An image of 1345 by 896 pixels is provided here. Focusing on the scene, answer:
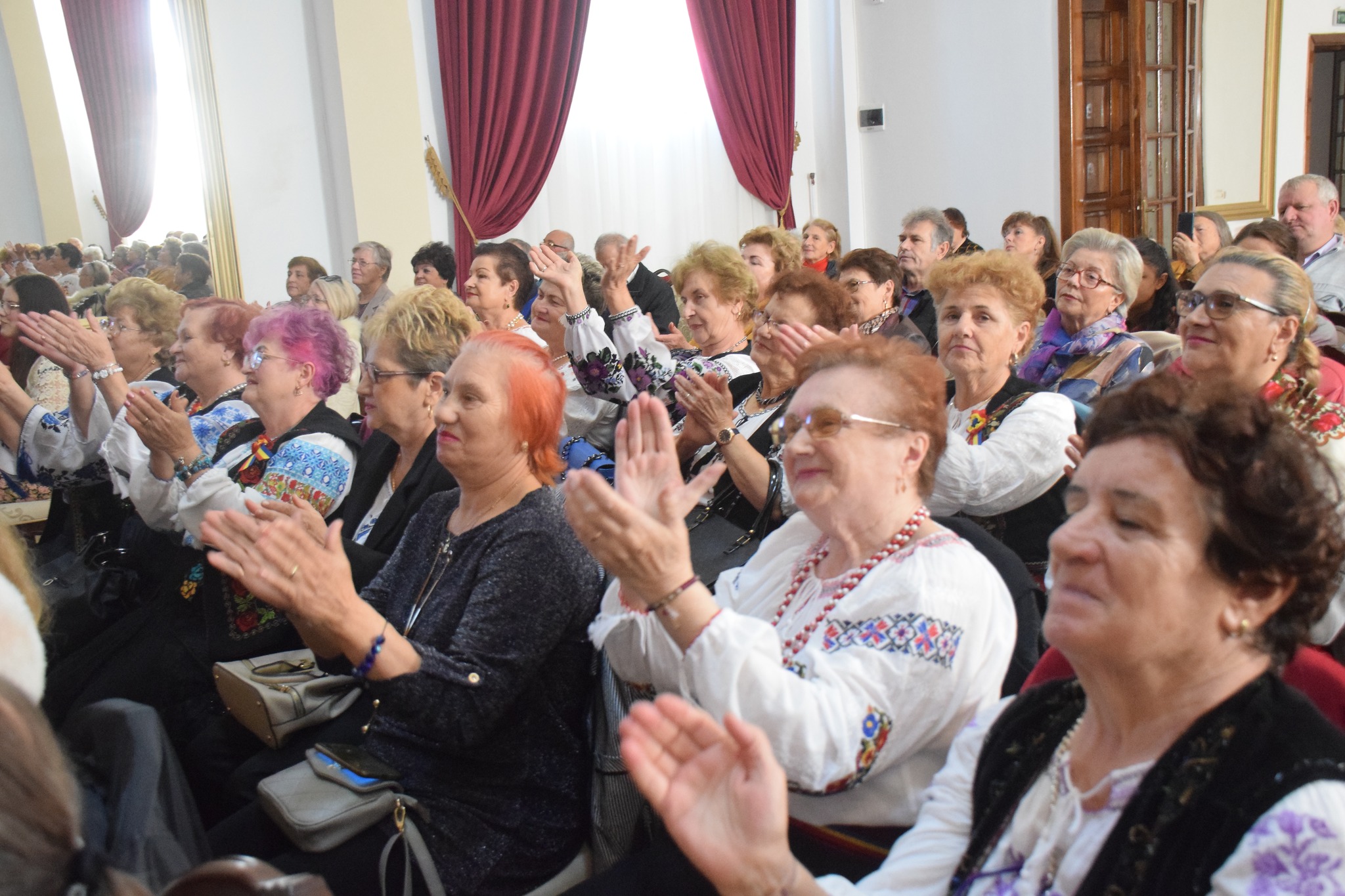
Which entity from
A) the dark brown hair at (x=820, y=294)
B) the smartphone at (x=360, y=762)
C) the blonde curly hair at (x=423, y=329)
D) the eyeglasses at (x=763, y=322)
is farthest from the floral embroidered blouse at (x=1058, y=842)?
the dark brown hair at (x=820, y=294)

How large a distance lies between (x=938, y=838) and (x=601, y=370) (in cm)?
221

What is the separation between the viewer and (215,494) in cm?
248

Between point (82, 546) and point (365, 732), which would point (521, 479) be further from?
point (82, 546)

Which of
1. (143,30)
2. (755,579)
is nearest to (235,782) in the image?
(755,579)

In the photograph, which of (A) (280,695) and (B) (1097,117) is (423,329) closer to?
(A) (280,695)

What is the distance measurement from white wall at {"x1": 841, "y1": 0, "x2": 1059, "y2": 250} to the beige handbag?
7147 millimetres

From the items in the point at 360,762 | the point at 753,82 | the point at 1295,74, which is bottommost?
the point at 360,762

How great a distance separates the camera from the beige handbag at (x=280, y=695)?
1930 mm

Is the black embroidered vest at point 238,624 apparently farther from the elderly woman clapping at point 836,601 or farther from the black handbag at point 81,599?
the elderly woman clapping at point 836,601

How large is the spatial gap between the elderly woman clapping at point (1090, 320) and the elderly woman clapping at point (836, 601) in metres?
1.70

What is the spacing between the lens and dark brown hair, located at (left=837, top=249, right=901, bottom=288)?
4033 mm

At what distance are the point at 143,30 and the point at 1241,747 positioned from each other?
6904 millimetres

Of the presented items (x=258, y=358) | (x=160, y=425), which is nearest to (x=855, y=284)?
(x=258, y=358)

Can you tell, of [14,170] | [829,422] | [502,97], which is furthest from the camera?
[502,97]
